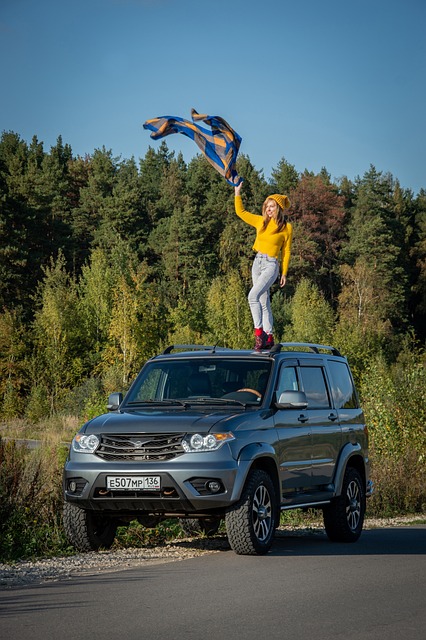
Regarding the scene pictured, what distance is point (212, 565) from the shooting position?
10.5 m

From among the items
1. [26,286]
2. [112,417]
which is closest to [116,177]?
[26,286]

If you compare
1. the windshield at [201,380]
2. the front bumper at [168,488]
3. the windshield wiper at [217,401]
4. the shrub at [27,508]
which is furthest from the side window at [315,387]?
the shrub at [27,508]

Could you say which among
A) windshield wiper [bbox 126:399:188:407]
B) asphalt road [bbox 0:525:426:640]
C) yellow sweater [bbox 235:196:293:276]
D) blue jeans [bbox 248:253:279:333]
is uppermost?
yellow sweater [bbox 235:196:293:276]

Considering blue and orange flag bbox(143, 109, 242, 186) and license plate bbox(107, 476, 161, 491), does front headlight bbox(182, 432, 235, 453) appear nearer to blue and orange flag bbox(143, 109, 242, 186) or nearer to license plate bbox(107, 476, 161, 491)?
license plate bbox(107, 476, 161, 491)

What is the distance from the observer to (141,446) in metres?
10.9

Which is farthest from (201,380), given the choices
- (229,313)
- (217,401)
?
(229,313)

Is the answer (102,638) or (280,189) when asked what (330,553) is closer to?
(102,638)

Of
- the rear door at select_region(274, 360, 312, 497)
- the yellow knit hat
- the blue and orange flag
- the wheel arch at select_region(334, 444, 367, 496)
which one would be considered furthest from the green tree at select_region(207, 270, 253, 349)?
the rear door at select_region(274, 360, 312, 497)

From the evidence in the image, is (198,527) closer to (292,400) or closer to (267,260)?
(292,400)

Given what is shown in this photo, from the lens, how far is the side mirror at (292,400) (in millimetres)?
11742

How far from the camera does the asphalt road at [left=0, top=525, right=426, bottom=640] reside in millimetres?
7133

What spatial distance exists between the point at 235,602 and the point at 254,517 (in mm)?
2664

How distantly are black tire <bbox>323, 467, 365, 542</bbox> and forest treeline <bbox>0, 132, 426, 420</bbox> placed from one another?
5054 centimetres

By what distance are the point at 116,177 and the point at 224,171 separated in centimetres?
8824
